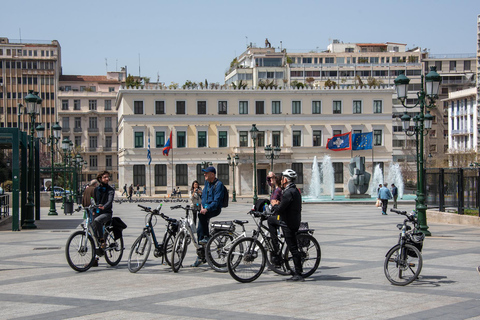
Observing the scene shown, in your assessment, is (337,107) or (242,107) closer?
(242,107)

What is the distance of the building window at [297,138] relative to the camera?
2697 inches

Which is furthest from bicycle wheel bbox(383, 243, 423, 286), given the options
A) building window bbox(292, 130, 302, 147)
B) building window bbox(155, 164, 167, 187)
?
building window bbox(292, 130, 302, 147)

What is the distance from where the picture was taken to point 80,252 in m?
12.2

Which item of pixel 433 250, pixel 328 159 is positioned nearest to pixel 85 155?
pixel 328 159

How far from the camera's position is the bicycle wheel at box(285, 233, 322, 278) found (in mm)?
11156

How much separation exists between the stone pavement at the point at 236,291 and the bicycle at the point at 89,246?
7.7 inches

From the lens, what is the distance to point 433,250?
1486 cm

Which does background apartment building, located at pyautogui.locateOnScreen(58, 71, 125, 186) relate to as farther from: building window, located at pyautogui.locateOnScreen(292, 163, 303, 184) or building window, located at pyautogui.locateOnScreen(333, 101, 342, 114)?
building window, located at pyautogui.locateOnScreen(333, 101, 342, 114)

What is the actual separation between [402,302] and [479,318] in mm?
1203

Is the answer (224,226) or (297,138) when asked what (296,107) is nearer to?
(297,138)

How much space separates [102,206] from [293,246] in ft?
12.6

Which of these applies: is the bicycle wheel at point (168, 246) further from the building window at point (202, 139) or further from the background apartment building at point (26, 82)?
the background apartment building at point (26, 82)

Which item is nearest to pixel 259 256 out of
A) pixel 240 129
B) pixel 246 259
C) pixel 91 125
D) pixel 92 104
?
pixel 246 259

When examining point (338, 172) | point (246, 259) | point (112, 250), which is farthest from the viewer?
point (338, 172)
